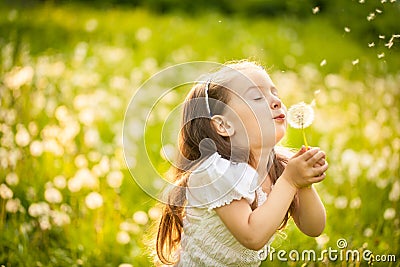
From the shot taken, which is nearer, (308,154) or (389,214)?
(308,154)

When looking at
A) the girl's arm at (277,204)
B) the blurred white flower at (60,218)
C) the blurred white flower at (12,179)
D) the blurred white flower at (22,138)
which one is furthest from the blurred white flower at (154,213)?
the girl's arm at (277,204)

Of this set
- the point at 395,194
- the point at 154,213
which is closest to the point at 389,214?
the point at 395,194

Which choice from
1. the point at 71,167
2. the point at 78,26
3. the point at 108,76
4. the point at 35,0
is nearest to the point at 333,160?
the point at 71,167

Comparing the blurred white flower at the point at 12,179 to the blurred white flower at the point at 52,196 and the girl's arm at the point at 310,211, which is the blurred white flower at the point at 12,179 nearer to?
the blurred white flower at the point at 52,196

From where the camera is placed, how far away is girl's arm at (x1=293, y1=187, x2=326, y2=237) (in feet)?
6.54

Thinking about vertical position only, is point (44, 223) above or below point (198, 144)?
below

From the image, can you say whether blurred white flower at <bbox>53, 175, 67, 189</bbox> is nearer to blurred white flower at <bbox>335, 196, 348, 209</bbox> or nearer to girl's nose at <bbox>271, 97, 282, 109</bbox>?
blurred white flower at <bbox>335, 196, 348, 209</bbox>

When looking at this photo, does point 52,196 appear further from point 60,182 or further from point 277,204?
point 277,204

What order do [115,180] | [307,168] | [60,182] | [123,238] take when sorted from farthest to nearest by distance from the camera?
[115,180] < [60,182] < [123,238] < [307,168]

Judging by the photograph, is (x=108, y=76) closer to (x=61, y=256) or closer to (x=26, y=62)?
(x=26, y=62)

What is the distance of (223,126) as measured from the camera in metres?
1.99

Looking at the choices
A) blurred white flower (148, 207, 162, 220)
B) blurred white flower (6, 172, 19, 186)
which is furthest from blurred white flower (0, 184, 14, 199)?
blurred white flower (148, 207, 162, 220)

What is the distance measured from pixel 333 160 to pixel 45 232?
161 cm

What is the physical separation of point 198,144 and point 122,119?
91.5 inches
